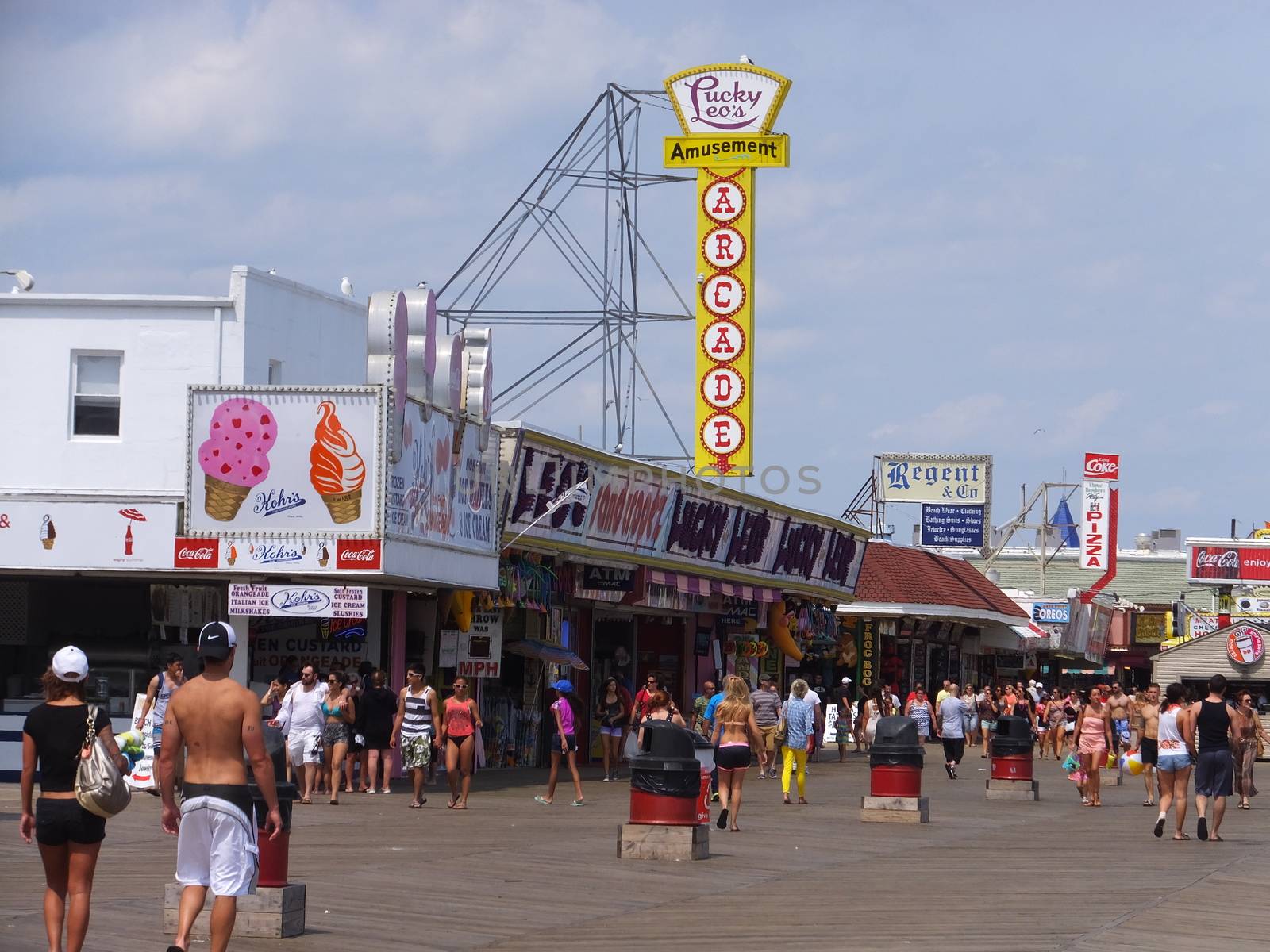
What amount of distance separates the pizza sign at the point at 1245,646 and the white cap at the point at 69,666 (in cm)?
4167

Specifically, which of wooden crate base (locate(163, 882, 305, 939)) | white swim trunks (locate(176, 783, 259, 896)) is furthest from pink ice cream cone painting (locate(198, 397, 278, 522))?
white swim trunks (locate(176, 783, 259, 896))

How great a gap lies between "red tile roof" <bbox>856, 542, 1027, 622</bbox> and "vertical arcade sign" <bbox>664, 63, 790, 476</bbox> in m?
11.5

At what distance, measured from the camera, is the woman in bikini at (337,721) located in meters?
22.3

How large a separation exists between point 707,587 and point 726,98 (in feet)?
29.4

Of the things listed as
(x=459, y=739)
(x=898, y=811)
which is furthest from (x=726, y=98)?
(x=898, y=811)

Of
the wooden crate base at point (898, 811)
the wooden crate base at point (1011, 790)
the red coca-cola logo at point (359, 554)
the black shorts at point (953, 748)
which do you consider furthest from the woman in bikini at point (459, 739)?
the black shorts at point (953, 748)

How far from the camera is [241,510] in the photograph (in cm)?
2325

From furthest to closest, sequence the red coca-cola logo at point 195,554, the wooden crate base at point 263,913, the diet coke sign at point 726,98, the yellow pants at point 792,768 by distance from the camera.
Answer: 1. the diet coke sign at point 726,98
2. the yellow pants at point 792,768
3. the red coca-cola logo at point 195,554
4. the wooden crate base at point 263,913

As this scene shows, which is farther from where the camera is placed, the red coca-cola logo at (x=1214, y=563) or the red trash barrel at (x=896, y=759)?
the red coca-cola logo at (x=1214, y=563)

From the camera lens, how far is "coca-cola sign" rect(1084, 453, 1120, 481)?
221 feet

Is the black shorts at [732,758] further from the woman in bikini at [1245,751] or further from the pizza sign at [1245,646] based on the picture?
the pizza sign at [1245,646]

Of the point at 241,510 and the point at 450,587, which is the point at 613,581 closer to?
the point at 450,587

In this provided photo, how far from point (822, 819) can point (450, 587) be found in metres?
7.52

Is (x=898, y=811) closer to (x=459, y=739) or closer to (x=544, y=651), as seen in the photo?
(x=459, y=739)
